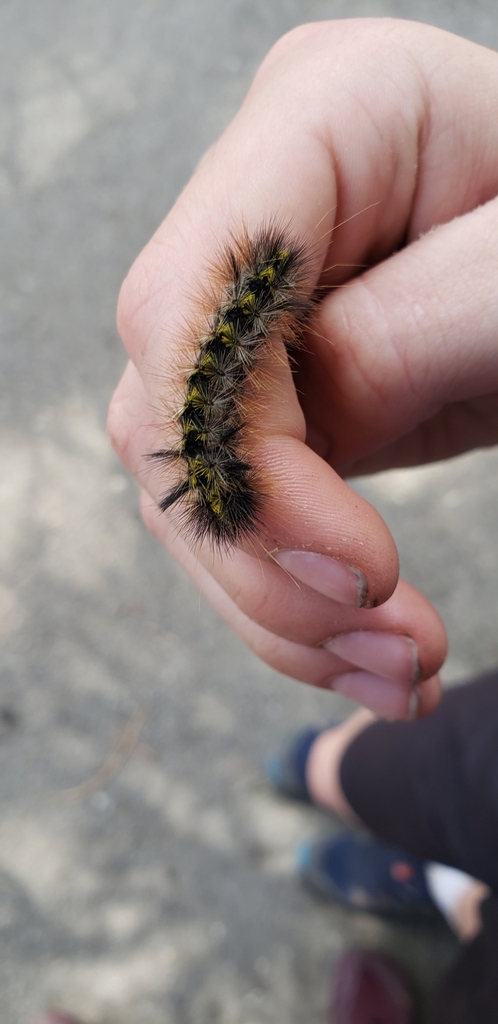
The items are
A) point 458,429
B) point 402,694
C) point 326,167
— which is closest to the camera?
point 326,167

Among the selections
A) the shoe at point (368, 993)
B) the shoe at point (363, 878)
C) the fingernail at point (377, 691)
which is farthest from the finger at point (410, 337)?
the shoe at point (368, 993)

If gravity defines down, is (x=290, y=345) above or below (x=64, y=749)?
above

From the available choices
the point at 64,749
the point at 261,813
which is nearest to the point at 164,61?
the point at 64,749

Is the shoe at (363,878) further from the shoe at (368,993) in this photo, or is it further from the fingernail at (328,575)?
the fingernail at (328,575)

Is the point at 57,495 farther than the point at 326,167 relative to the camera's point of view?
Yes

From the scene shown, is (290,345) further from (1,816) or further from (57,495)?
(1,816)

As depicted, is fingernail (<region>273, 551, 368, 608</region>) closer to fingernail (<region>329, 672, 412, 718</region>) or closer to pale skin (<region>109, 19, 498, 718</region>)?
pale skin (<region>109, 19, 498, 718</region>)
